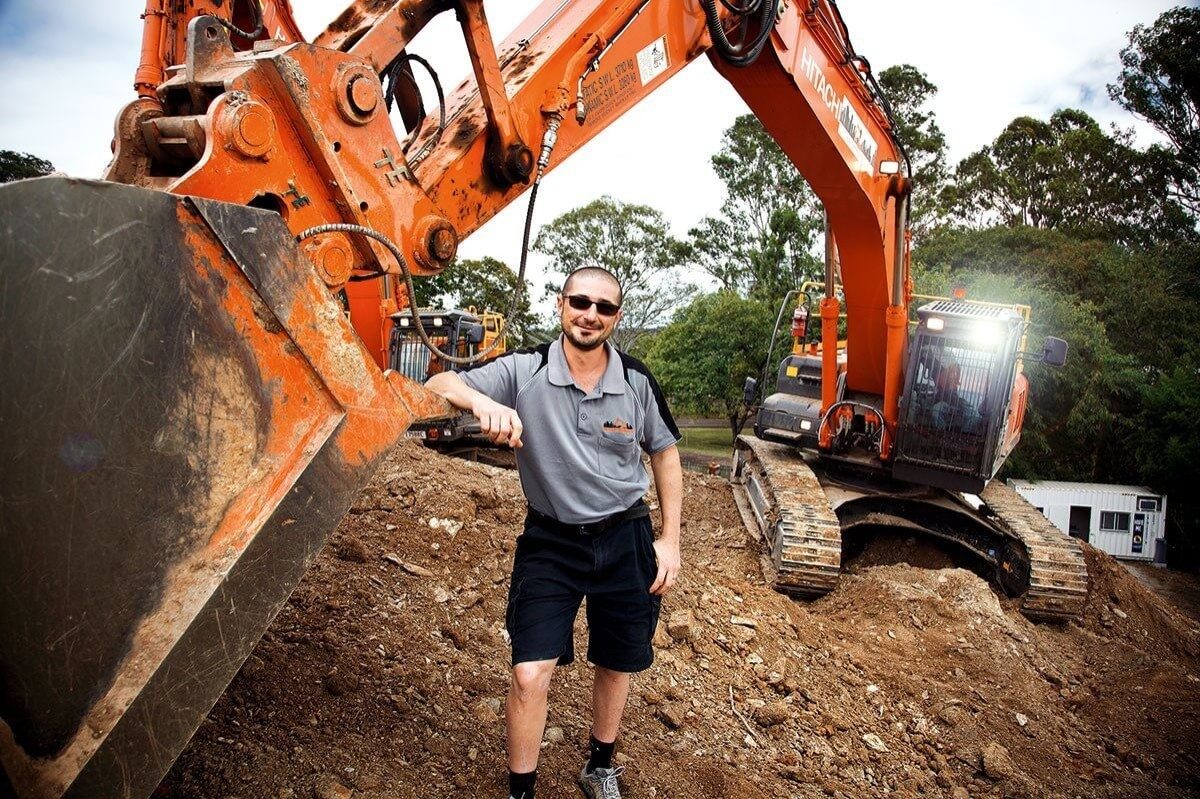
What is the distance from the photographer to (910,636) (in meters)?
5.46

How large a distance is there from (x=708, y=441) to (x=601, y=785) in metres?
28.2

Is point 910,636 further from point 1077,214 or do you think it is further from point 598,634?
point 1077,214

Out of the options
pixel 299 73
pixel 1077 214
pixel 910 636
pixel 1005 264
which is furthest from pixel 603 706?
pixel 1077 214

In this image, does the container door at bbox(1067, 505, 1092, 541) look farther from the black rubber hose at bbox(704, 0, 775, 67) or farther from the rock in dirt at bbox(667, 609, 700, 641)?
the black rubber hose at bbox(704, 0, 775, 67)

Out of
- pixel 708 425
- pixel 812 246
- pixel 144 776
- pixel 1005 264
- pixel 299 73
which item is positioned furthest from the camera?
pixel 708 425

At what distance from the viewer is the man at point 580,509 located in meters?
2.50

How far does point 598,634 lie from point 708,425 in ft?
113

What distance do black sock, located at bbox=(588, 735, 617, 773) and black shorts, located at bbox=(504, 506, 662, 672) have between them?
0.34m

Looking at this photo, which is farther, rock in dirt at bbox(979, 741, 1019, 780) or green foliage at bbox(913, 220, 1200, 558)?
green foliage at bbox(913, 220, 1200, 558)

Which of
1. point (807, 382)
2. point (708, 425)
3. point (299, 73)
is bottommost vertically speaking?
point (708, 425)

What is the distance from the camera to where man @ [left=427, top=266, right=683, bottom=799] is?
8.20 ft

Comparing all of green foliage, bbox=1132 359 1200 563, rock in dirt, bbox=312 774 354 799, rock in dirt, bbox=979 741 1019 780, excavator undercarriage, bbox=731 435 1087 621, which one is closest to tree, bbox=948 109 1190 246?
green foliage, bbox=1132 359 1200 563

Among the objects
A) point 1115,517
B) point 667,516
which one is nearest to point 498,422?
point 667,516

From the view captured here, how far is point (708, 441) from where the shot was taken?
3067 cm
